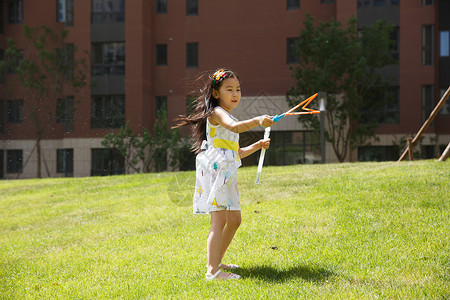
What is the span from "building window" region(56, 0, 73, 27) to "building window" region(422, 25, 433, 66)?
2269 cm

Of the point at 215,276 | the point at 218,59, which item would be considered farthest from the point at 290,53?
the point at 215,276

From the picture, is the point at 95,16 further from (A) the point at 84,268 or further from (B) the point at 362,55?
(A) the point at 84,268

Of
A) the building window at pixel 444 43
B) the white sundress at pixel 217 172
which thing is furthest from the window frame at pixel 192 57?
the white sundress at pixel 217 172

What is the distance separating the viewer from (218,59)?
32688mm

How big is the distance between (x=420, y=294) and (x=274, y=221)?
3.35 m

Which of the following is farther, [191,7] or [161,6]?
[161,6]

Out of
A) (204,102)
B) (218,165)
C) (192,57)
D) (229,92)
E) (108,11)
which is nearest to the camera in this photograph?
(218,165)

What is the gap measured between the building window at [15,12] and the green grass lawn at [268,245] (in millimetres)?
29516

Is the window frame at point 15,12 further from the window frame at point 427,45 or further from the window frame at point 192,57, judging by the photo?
the window frame at point 427,45

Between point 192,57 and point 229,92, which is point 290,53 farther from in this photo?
point 229,92

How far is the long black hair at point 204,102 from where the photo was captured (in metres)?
5.02

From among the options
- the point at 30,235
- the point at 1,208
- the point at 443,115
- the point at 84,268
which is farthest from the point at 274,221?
the point at 443,115

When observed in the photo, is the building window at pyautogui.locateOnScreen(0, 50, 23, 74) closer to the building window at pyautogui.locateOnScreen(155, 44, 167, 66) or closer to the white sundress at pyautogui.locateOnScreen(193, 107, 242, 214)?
the building window at pyautogui.locateOnScreen(155, 44, 167, 66)

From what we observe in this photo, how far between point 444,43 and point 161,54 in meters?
17.7
